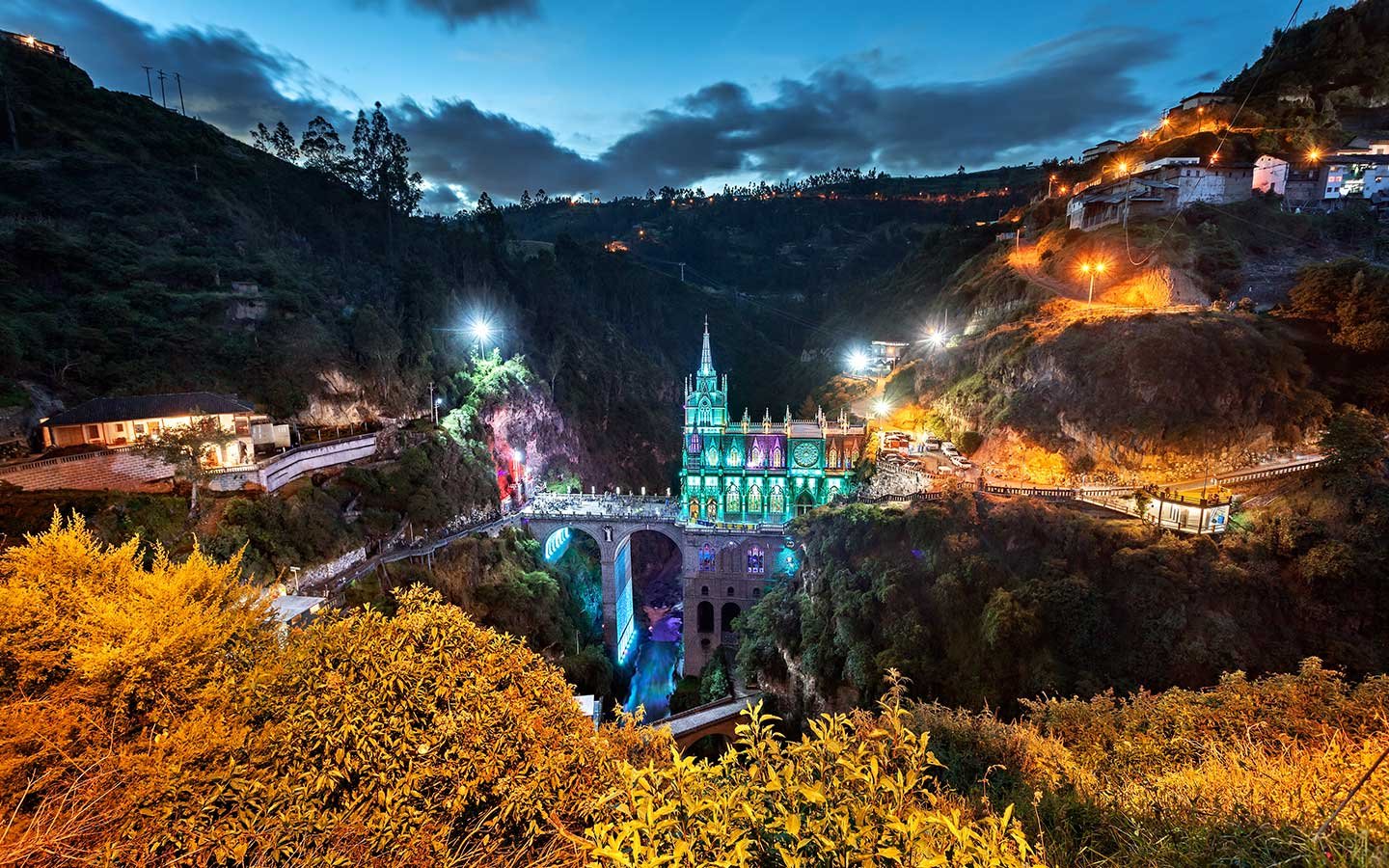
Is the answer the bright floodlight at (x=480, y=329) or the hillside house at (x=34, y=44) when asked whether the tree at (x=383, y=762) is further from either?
the hillside house at (x=34, y=44)

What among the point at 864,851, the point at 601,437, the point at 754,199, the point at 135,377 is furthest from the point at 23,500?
the point at 754,199

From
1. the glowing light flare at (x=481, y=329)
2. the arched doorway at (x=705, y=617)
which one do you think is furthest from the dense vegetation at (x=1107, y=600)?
the glowing light flare at (x=481, y=329)

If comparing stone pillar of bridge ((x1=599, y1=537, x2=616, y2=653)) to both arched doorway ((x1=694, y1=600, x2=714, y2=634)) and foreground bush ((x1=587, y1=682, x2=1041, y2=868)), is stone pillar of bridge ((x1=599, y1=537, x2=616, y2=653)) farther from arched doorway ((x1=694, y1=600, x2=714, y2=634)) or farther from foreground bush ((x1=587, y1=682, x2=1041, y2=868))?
foreground bush ((x1=587, y1=682, x2=1041, y2=868))

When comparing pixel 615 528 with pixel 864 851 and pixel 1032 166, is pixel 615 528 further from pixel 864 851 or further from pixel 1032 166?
pixel 1032 166

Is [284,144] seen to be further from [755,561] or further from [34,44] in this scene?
[755,561]

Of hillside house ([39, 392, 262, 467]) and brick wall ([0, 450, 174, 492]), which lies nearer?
brick wall ([0, 450, 174, 492])

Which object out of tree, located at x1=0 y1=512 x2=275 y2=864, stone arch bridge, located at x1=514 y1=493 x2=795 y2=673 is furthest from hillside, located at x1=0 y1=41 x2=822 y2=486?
tree, located at x1=0 y1=512 x2=275 y2=864
